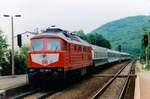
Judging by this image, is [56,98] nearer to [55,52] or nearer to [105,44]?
[55,52]

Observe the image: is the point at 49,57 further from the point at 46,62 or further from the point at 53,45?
the point at 53,45

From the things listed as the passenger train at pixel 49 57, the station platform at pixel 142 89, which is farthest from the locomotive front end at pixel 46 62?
the station platform at pixel 142 89

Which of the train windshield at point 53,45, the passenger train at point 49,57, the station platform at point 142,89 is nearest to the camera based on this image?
the station platform at point 142,89

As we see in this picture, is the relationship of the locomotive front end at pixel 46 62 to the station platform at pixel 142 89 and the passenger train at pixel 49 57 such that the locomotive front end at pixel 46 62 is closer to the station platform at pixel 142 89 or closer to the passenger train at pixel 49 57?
the passenger train at pixel 49 57

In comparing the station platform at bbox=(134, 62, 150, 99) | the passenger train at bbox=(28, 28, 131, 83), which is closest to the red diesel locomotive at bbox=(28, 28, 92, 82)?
the passenger train at bbox=(28, 28, 131, 83)

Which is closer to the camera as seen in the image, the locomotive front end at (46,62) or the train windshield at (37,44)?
the locomotive front end at (46,62)

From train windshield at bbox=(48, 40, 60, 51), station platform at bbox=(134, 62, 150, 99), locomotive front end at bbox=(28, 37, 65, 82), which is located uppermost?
train windshield at bbox=(48, 40, 60, 51)

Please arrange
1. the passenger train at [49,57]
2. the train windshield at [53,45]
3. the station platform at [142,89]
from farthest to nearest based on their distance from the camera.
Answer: the train windshield at [53,45], the passenger train at [49,57], the station platform at [142,89]

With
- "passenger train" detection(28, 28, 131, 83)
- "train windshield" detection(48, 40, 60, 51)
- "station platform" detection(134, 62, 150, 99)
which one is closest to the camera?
"station platform" detection(134, 62, 150, 99)

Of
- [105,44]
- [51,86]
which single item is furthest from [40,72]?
[105,44]

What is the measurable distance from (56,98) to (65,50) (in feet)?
18.7

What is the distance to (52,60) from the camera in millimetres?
27094

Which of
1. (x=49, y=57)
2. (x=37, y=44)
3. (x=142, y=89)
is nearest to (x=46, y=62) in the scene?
(x=49, y=57)

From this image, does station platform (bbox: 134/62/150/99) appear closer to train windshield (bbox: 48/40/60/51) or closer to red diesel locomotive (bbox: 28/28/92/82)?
red diesel locomotive (bbox: 28/28/92/82)
